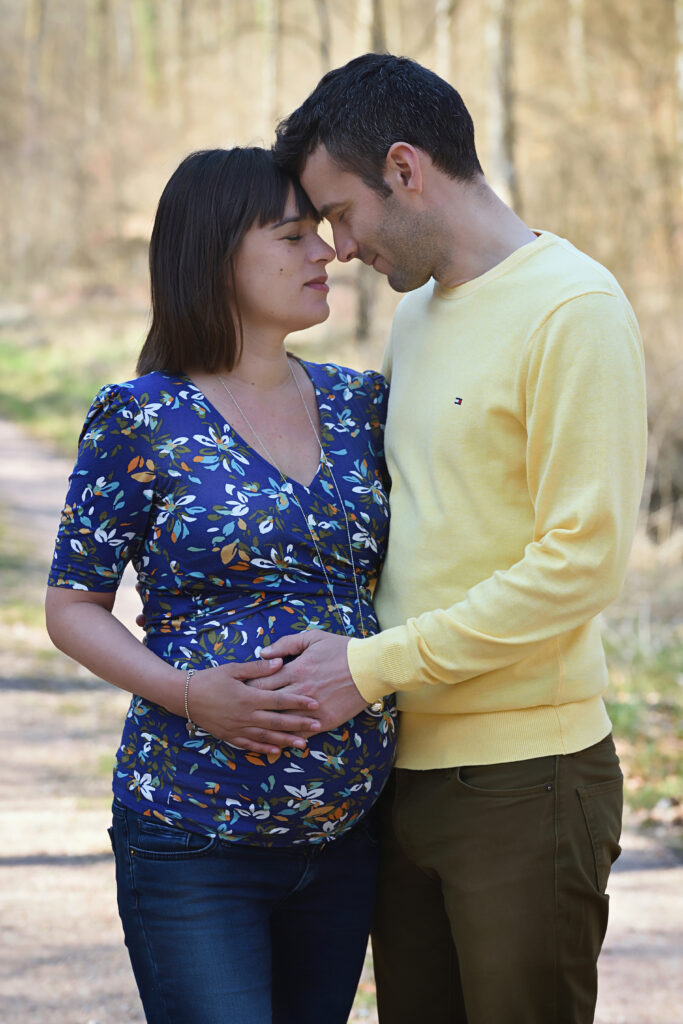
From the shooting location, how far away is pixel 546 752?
6.98ft

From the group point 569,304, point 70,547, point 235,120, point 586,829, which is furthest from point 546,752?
point 235,120

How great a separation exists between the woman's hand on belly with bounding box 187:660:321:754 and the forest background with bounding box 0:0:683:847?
185 cm

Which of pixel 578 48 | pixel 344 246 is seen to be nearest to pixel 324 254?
pixel 344 246

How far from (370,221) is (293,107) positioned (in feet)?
81.5

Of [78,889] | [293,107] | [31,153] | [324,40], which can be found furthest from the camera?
[31,153]

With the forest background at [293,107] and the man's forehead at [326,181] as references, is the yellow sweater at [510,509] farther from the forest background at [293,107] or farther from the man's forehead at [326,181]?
the forest background at [293,107]

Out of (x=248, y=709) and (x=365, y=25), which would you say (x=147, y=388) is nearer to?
(x=248, y=709)

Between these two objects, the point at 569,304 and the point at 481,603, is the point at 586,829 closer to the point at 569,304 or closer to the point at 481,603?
the point at 481,603

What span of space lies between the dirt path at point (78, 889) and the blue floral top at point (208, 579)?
170cm

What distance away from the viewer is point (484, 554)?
213 cm

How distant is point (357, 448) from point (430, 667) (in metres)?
0.58

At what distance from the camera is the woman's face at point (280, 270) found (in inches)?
90.7

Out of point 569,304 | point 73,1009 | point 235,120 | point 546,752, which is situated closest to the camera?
point 569,304

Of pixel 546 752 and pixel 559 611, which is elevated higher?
pixel 559 611
